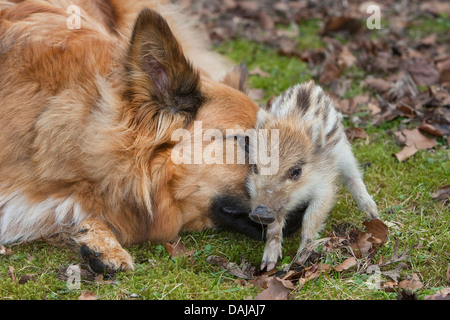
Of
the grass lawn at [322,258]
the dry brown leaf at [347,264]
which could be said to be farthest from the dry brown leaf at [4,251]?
the dry brown leaf at [347,264]

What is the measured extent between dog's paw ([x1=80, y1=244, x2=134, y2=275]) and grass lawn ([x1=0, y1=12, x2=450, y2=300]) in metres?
0.06

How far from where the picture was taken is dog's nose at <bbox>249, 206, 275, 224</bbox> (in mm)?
3184

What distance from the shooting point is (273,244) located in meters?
3.40

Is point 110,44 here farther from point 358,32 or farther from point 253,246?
point 358,32

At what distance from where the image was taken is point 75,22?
385 cm

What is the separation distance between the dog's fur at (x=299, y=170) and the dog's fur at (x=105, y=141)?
222 mm

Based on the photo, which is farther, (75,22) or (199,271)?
(75,22)

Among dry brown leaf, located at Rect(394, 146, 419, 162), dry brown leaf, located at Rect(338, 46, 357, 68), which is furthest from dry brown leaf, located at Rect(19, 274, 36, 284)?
dry brown leaf, located at Rect(338, 46, 357, 68)

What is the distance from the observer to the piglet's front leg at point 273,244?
3381 millimetres

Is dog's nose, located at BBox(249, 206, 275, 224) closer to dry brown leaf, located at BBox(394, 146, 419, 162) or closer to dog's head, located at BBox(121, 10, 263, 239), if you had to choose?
dog's head, located at BBox(121, 10, 263, 239)

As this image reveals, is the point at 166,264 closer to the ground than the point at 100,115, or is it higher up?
closer to the ground

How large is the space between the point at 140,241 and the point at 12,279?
781 mm

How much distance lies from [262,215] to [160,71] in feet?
3.40

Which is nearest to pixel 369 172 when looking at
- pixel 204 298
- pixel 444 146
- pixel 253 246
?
pixel 444 146
